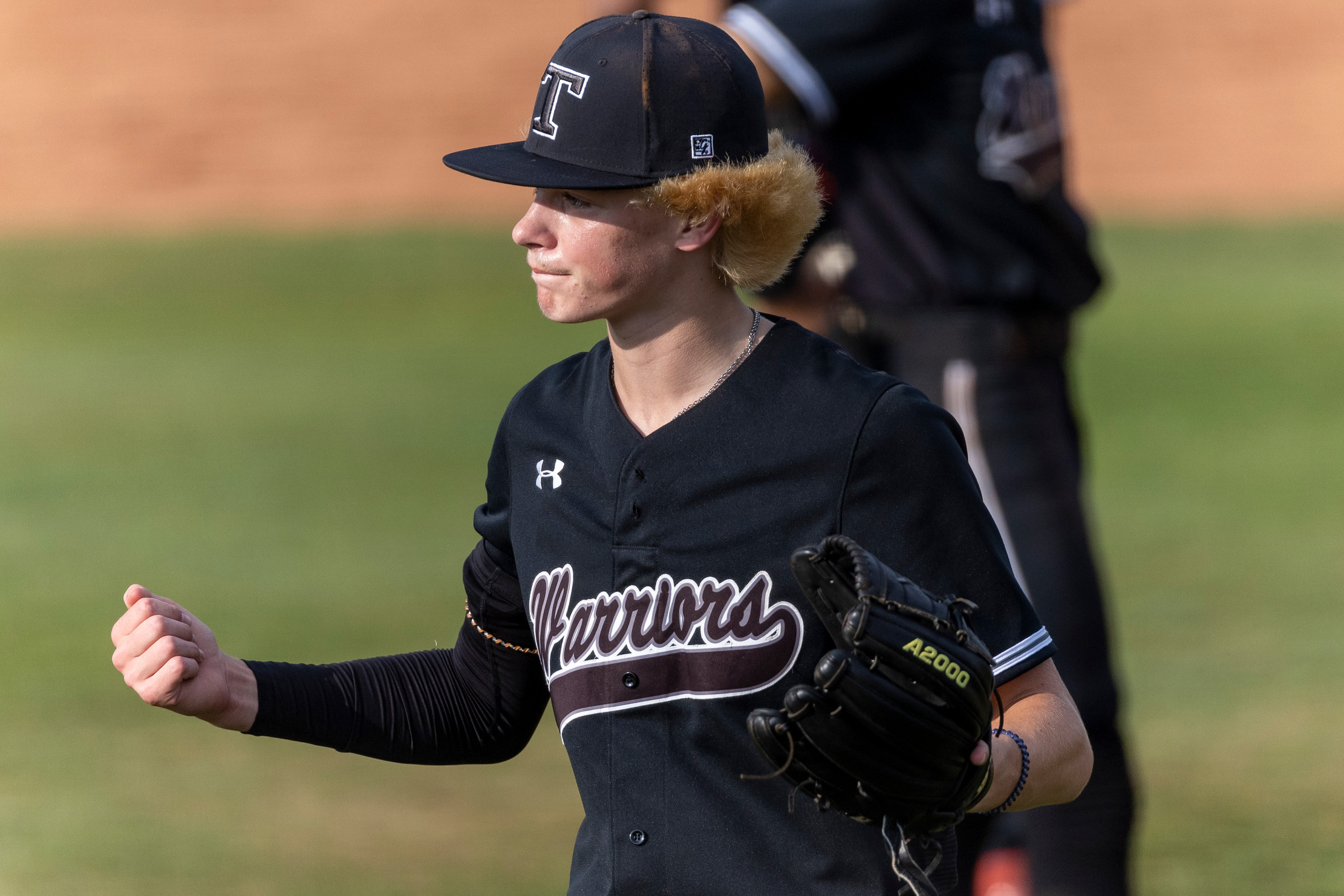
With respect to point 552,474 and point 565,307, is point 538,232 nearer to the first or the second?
point 565,307

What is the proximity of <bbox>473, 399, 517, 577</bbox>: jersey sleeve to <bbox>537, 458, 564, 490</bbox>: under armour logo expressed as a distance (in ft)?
A: 0.38

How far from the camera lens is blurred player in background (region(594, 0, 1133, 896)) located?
444 cm

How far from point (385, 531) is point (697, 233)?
8212 millimetres

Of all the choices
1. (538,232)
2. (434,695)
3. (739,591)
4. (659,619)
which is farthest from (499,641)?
(538,232)

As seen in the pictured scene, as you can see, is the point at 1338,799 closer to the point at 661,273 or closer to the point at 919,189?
the point at 919,189

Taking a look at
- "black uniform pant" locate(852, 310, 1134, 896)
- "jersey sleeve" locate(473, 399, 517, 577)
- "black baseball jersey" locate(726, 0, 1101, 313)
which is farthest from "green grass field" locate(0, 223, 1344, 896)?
"jersey sleeve" locate(473, 399, 517, 577)

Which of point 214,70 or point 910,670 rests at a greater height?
point 214,70

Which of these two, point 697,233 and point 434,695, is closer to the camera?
point 697,233

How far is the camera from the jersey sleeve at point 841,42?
14.6 feet

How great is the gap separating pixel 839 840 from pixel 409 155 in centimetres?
2463

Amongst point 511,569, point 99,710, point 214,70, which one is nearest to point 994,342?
point 511,569

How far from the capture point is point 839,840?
8.04 ft

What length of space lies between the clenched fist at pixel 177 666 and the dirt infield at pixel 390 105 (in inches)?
858

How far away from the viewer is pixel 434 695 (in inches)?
117
